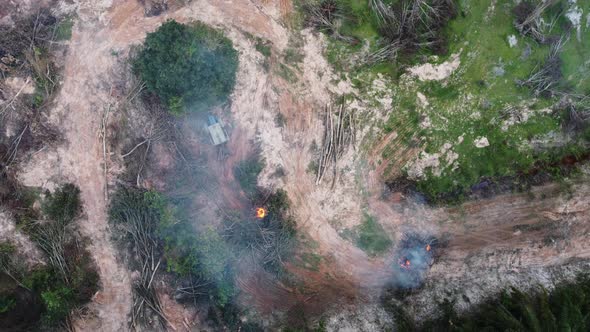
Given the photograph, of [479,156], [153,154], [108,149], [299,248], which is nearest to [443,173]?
[479,156]

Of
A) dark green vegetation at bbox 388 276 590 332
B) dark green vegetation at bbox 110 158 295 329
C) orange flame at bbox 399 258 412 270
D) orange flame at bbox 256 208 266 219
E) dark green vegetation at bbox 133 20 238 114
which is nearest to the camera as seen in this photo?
dark green vegetation at bbox 388 276 590 332

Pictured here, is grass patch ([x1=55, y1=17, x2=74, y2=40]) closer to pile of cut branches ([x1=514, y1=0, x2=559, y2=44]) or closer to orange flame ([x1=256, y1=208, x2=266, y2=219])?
orange flame ([x1=256, y1=208, x2=266, y2=219])

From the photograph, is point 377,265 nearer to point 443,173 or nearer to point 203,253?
point 443,173

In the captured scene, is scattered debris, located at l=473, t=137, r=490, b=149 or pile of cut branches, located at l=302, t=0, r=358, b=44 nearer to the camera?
pile of cut branches, located at l=302, t=0, r=358, b=44

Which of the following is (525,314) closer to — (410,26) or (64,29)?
(410,26)

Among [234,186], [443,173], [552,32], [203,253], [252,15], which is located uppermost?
[552,32]

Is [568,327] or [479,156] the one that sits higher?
[479,156]

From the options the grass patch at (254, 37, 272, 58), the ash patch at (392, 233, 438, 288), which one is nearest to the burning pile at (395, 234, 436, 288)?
the ash patch at (392, 233, 438, 288)
